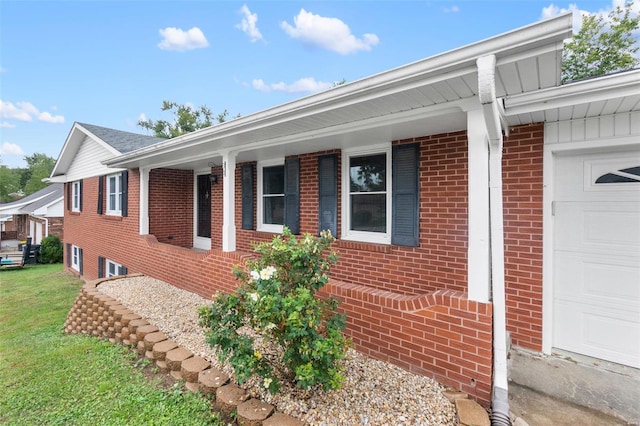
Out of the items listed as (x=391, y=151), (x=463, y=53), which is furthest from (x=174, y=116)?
(x=463, y=53)

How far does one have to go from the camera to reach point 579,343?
3.13 meters

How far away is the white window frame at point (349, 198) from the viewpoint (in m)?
4.25

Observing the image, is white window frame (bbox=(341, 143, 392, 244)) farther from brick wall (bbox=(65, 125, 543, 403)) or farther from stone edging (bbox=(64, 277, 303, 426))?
stone edging (bbox=(64, 277, 303, 426))

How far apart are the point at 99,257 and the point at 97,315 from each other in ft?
18.7

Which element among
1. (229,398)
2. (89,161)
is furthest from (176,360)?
(89,161)

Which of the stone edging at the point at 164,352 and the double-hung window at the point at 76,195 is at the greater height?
the double-hung window at the point at 76,195

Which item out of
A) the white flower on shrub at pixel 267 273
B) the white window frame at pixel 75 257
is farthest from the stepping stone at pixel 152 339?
the white window frame at pixel 75 257

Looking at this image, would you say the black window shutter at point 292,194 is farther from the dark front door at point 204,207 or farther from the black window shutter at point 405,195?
the dark front door at point 204,207

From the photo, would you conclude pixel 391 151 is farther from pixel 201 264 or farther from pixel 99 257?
pixel 99 257

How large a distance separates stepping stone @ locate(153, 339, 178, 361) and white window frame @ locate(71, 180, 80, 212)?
10808mm

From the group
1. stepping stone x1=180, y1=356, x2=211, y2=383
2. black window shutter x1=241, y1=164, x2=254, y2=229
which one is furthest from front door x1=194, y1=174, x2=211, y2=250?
stepping stone x1=180, y1=356, x2=211, y2=383

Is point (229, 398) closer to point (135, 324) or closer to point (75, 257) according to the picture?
point (135, 324)

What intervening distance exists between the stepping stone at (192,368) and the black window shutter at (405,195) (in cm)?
265

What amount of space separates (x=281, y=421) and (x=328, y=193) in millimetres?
3161
